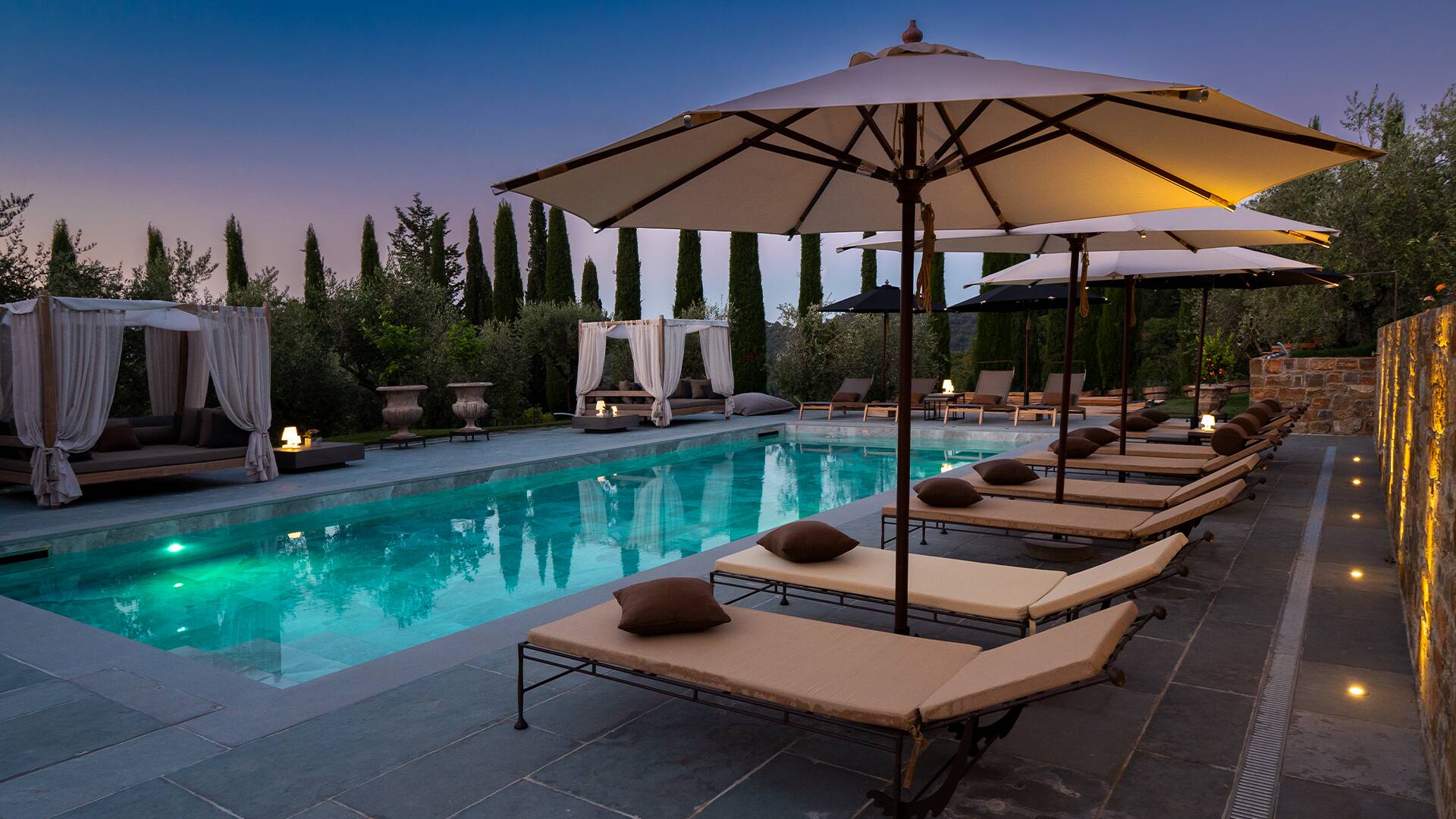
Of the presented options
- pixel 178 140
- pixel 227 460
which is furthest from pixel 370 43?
pixel 227 460

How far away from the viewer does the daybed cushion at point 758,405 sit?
16.8 metres

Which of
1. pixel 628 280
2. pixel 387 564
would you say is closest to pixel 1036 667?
pixel 387 564

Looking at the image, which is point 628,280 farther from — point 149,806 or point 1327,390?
point 149,806

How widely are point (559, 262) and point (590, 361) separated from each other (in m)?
10.1

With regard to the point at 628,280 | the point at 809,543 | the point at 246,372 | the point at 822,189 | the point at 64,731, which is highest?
the point at 628,280

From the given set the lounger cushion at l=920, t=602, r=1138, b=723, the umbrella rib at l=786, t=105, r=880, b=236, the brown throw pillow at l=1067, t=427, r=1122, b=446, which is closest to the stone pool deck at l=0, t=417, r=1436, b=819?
the lounger cushion at l=920, t=602, r=1138, b=723

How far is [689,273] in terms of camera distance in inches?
887

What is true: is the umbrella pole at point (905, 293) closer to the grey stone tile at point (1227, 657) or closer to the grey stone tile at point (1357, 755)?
the grey stone tile at point (1227, 657)

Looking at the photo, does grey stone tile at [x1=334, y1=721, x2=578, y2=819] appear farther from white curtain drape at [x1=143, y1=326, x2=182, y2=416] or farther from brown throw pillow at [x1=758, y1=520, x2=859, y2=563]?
white curtain drape at [x1=143, y1=326, x2=182, y2=416]

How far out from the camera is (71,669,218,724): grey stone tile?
2.92 m

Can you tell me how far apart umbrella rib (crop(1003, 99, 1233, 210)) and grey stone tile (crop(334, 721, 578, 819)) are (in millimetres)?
2822

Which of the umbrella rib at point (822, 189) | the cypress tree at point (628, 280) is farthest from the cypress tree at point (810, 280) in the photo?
the umbrella rib at point (822, 189)

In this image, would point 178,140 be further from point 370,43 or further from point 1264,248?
point 1264,248

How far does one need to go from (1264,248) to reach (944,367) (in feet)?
25.6
